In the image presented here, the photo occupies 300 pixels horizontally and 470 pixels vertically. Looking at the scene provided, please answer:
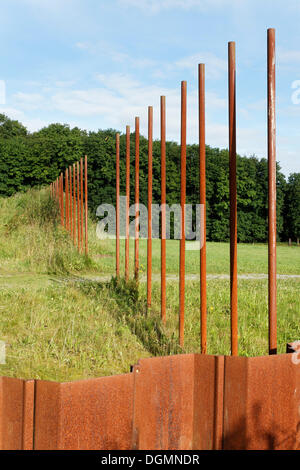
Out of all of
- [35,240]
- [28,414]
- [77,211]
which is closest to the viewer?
[28,414]

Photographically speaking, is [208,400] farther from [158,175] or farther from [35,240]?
[158,175]

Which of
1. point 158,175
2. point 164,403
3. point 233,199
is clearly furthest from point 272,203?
point 158,175

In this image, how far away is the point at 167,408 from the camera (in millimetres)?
2193

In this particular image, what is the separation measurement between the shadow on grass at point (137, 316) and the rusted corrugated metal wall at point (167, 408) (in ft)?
5.71

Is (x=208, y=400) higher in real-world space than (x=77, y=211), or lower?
lower

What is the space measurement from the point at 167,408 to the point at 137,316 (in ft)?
9.95

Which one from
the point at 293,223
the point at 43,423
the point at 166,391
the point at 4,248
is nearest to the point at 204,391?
the point at 166,391

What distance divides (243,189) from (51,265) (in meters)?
24.0

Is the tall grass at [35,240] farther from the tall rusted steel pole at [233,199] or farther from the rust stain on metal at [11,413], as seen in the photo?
the rust stain on metal at [11,413]

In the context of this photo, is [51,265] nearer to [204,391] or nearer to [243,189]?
[204,391]

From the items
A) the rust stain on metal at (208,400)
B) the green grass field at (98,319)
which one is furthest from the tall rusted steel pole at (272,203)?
the green grass field at (98,319)

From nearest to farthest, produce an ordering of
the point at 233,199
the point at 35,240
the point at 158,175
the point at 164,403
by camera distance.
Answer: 1. the point at 164,403
2. the point at 233,199
3. the point at 35,240
4. the point at 158,175

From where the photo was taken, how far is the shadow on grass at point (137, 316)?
4.29 metres

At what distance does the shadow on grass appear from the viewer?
169 inches
